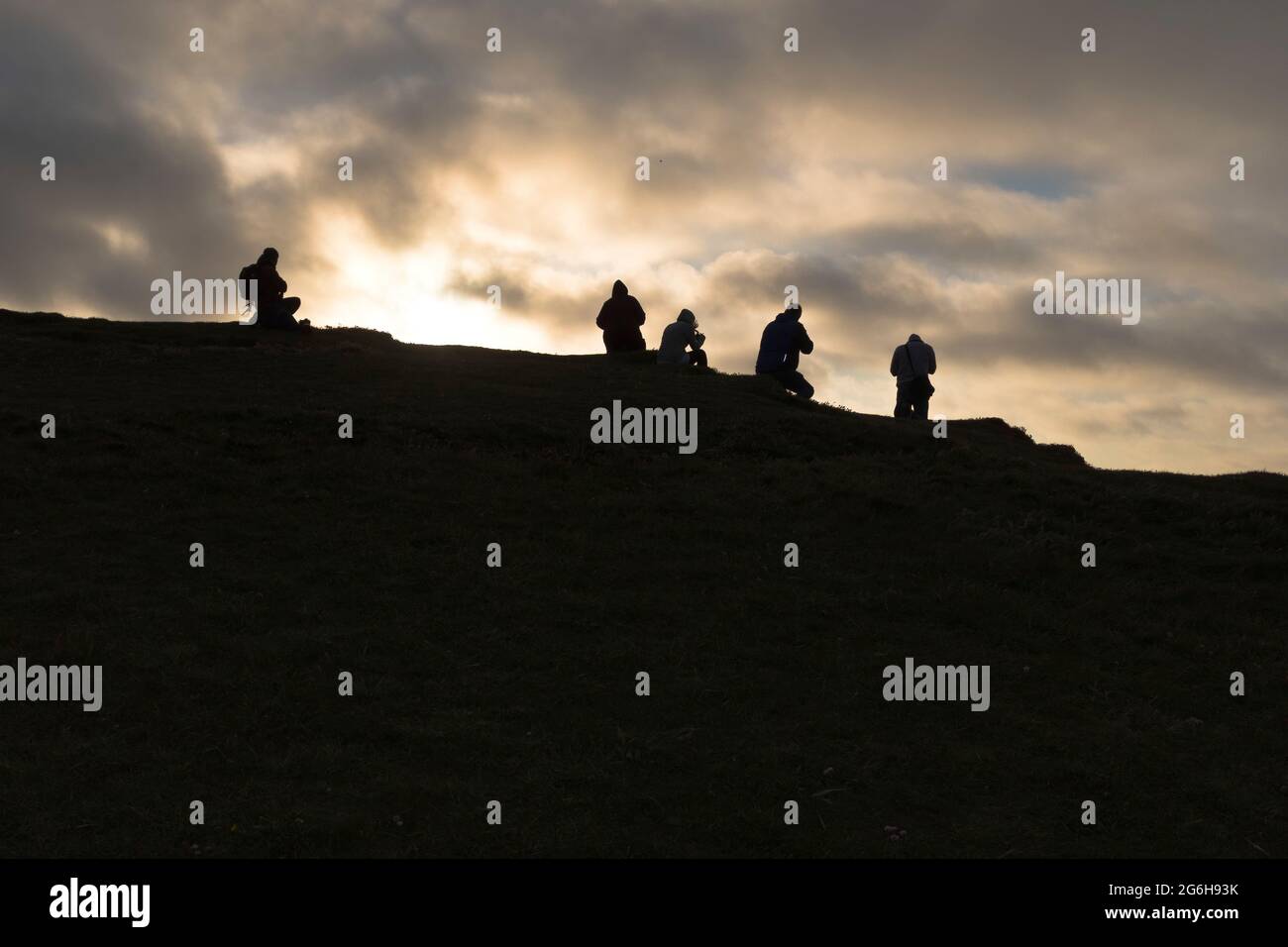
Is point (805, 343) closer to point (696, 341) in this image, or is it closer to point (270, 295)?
point (696, 341)

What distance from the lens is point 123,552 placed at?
2052 cm

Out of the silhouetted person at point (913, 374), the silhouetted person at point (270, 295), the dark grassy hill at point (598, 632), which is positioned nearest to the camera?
the dark grassy hill at point (598, 632)

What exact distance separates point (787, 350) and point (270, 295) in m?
15.6

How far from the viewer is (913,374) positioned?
3544 cm

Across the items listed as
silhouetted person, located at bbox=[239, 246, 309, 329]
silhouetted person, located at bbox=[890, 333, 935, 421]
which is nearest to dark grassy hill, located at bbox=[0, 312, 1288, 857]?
silhouetted person, located at bbox=[890, 333, 935, 421]

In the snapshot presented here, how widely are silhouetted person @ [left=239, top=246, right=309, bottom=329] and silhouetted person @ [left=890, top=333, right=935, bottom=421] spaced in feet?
59.1

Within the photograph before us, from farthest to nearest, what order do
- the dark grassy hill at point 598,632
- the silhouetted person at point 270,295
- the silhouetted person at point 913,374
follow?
the silhouetted person at point 270,295 → the silhouetted person at point 913,374 → the dark grassy hill at point 598,632

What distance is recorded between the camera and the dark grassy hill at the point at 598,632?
13461 mm

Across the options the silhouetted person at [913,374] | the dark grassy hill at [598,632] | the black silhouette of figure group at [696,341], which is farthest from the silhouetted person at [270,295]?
the silhouetted person at [913,374]

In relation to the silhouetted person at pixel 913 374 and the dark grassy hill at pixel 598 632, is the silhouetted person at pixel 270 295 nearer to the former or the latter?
the dark grassy hill at pixel 598 632

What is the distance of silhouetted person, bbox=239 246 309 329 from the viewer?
38.7m

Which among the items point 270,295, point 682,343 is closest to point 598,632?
point 682,343

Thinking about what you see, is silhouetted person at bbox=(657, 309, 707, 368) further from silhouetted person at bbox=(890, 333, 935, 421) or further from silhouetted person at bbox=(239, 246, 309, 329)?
silhouetted person at bbox=(239, 246, 309, 329)
